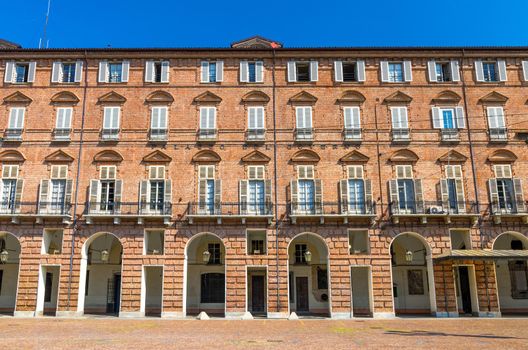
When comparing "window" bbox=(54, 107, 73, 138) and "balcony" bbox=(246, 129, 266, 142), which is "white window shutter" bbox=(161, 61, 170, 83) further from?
"balcony" bbox=(246, 129, 266, 142)

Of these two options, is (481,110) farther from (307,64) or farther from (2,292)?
(2,292)

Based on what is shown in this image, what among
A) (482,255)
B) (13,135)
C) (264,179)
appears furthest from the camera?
(13,135)

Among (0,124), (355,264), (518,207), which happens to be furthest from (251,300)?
(0,124)

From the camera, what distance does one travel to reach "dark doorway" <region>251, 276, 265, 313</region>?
108 ft

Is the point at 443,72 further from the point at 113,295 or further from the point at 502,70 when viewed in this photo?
the point at 113,295

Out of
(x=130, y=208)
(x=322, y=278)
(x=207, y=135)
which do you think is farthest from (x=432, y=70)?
(x=130, y=208)

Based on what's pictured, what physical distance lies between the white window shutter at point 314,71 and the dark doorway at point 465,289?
15536 millimetres

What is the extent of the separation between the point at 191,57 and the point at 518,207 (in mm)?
22715

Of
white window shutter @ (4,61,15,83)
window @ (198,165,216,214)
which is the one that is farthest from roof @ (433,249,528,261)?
white window shutter @ (4,61,15,83)

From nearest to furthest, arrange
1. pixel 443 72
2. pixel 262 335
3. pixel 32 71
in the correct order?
1. pixel 262 335
2. pixel 32 71
3. pixel 443 72

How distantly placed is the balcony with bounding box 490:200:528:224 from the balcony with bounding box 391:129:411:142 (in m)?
6.54

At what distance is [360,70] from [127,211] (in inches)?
688

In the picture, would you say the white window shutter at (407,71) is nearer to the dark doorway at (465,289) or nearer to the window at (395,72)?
the window at (395,72)

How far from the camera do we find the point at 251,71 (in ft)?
108
